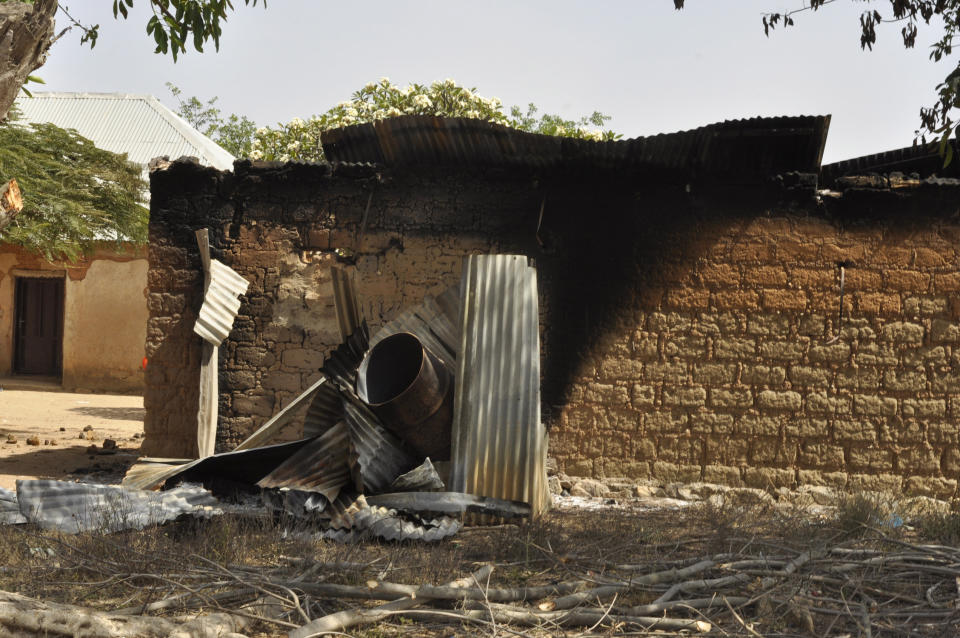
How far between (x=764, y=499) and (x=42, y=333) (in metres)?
16.8

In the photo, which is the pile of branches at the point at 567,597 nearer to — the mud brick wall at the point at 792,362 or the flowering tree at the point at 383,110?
the mud brick wall at the point at 792,362

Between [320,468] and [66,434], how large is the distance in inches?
282

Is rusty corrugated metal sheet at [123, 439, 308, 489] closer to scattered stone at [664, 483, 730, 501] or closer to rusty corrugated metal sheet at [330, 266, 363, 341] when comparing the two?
rusty corrugated metal sheet at [330, 266, 363, 341]

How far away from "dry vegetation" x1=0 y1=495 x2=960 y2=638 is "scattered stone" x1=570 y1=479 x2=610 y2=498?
1.80m

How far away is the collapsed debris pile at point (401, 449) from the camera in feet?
17.7

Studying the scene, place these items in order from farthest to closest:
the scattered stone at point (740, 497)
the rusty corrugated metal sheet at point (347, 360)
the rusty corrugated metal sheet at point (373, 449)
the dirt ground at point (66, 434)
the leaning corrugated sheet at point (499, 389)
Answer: the dirt ground at point (66, 434) → the scattered stone at point (740, 497) → the rusty corrugated metal sheet at point (347, 360) → the rusty corrugated metal sheet at point (373, 449) → the leaning corrugated sheet at point (499, 389)

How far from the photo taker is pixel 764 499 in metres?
7.03

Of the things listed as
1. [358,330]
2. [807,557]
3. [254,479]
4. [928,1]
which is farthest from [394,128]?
[807,557]

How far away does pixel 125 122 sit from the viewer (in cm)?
2339

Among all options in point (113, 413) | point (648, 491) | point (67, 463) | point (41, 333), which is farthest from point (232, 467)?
point (41, 333)

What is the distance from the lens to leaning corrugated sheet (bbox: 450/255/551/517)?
5.77m

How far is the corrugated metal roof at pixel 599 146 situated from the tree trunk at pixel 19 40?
295 cm

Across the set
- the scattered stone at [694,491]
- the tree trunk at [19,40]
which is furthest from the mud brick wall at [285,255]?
the tree trunk at [19,40]

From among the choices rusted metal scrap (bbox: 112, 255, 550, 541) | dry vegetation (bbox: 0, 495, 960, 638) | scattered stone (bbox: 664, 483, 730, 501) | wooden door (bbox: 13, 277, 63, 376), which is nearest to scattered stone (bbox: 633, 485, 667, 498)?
scattered stone (bbox: 664, 483, 730, 501)
